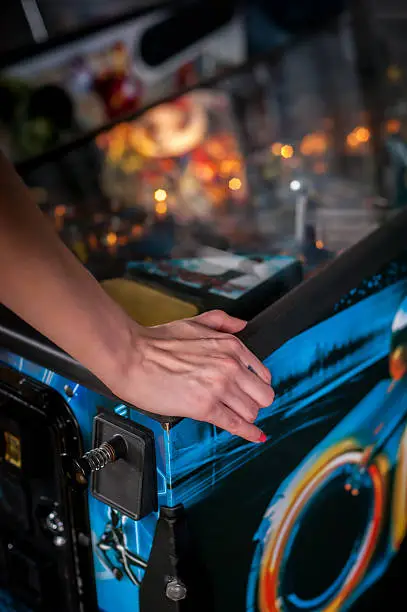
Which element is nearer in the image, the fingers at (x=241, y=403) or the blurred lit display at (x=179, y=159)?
the fingers at (x=241, y=403)

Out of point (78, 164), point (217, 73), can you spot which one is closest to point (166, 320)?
point (78, 164)

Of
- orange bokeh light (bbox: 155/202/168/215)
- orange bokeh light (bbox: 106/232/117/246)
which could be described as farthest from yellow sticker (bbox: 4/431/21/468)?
orange bokeh light (bbox: 155/202/168/215)

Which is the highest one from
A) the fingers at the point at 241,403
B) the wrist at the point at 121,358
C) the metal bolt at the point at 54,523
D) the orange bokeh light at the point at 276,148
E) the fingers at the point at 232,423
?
the orange bokeh light at the point at 276,148

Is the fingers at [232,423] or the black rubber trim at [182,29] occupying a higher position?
the black rubber trim at [182,29]

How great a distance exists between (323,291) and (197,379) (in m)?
0.22

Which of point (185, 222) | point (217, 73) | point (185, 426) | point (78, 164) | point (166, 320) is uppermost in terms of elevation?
point (217, 73)

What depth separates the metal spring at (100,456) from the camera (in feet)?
2.64

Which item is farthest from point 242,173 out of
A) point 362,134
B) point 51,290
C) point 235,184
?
point 51,290

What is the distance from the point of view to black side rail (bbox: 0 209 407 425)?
837 millimetres

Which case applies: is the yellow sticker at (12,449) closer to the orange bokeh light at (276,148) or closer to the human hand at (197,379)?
the human hand at (197,379)

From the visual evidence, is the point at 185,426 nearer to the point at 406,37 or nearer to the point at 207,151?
the point at 207,151

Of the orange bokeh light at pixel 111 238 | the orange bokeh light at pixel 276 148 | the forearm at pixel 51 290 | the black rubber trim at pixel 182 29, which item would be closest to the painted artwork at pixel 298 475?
the forearm at pixel 51 290

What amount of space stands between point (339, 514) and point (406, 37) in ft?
4.51

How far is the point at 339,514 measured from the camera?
1056mm
